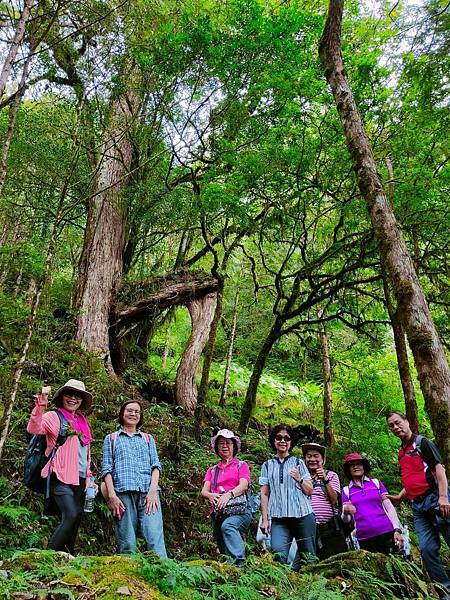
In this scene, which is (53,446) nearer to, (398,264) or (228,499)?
(228,499)

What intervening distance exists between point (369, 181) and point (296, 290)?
17.5 feet

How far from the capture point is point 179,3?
9617mm

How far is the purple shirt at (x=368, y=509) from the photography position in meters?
4.91

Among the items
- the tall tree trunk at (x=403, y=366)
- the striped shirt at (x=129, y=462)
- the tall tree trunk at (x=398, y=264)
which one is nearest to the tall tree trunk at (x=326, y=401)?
the tall tree trunk at (x=403, y=366)

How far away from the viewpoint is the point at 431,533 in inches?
184

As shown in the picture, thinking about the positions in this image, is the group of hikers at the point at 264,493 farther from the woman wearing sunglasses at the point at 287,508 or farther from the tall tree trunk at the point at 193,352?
the tall tree trunk at the point at 193,352

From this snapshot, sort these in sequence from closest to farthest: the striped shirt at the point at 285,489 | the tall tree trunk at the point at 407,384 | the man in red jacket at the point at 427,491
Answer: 1. the man in red jacket at the point at 427,491
2. the striped shirt at the point at 285,489
3. the tall tree trunk at the point at 407,384

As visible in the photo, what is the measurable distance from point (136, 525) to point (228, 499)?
3.18 feet

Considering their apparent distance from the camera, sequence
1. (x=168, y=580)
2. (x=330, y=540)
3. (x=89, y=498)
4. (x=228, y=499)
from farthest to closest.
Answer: (x=330, y=540), (x=228, y=499), (x=89, y=498), (x=168, y=580)

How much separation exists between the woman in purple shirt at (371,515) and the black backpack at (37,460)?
3.06 m

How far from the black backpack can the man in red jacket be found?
3.37m

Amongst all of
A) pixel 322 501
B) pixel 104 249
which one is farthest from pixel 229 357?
pixel 322 501

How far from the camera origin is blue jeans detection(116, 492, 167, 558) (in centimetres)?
437

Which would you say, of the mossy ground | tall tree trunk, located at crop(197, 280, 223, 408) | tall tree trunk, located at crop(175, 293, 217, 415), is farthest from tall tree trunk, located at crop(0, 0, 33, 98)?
tall tree trunk, located at crop(175, 293, 217, 415)
